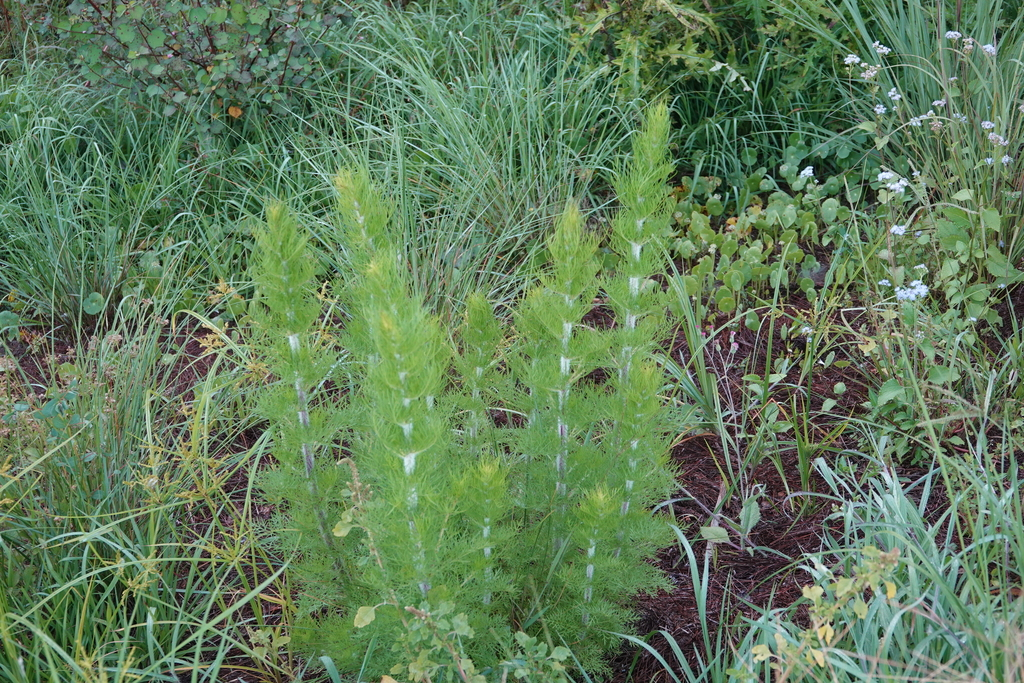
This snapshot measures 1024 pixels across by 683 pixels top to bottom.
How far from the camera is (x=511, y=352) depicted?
7.84ft

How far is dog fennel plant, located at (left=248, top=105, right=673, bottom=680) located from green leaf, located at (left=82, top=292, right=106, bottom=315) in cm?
194

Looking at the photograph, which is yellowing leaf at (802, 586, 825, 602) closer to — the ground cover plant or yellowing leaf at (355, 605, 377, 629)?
the ground cover plant

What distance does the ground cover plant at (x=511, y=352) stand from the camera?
1.93 meters

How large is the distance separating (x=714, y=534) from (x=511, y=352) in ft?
2.49

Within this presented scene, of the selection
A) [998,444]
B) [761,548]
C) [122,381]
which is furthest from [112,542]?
[998,444]

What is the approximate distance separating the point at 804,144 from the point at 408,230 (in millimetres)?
1918

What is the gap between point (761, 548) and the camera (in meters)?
2.59

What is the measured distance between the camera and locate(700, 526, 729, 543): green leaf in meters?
2.55

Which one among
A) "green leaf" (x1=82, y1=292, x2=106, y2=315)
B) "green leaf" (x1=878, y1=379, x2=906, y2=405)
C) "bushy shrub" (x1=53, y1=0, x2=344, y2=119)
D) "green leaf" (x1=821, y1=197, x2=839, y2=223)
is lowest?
"green leaf" (x1=82, y1=292, x2=106, y2=315)

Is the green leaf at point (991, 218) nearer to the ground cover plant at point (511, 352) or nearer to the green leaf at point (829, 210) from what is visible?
the ground cover plant at point (511, 352)

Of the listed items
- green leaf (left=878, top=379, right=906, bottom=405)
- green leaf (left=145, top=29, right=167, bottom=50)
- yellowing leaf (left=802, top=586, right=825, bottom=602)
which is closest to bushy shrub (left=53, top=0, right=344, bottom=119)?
green leaf (left=145, top=29, right=167, bottom=50)

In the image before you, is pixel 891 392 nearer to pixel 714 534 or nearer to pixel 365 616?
pixel 714 534

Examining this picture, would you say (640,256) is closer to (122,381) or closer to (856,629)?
(856,629)

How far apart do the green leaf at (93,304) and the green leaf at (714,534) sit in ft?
8.40
